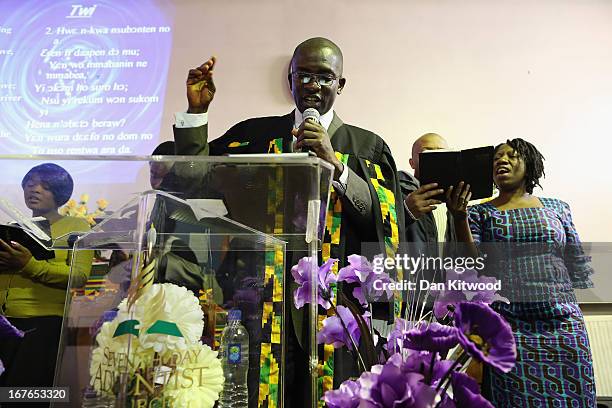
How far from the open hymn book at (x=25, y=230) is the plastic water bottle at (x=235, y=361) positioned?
266 mm

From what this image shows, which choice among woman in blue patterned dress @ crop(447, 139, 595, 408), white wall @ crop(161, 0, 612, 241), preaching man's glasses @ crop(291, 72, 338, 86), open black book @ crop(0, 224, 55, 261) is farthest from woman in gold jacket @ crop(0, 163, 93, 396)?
white wall @ crop(161, 0, 612, 241)

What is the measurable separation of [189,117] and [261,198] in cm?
68

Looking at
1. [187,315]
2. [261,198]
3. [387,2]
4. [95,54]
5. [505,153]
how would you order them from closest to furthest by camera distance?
[187,315] → [261,198] → [505,153] → [95,54] → [387,2]

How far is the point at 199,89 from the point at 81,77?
179 cm

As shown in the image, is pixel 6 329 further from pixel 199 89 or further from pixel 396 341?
pixel 199 89

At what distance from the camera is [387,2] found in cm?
310

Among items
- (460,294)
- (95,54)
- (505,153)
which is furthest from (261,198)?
(95,54)

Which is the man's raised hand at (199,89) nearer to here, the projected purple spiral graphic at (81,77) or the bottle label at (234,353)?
the bottle label at (234,353)

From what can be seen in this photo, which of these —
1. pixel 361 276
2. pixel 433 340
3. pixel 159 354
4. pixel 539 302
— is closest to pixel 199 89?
pixel 361 276

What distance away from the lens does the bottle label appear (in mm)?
598

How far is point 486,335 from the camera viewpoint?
46 centimetres

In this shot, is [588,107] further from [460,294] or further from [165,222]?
[165,222]

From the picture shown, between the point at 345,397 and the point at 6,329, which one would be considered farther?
the point at 6,329

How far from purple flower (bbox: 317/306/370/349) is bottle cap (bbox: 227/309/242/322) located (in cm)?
12
